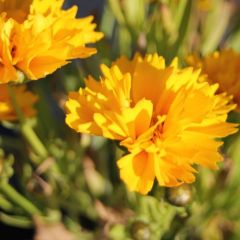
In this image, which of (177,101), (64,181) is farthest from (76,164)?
(177,101)

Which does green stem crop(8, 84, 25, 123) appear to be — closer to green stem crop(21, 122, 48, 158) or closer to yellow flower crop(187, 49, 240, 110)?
green stem crop(21, 122, 48, 158)

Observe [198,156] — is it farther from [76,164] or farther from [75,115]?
[76,164]

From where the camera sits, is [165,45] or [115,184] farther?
[115,184]

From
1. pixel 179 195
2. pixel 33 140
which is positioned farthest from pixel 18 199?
pixel 179 195

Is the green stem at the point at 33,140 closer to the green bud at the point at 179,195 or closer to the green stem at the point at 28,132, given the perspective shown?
the green stem at the point at 28,132

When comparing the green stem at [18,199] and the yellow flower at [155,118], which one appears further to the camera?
the green stem at [18,199]

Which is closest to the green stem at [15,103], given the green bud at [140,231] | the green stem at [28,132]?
the green stem at [28,132]

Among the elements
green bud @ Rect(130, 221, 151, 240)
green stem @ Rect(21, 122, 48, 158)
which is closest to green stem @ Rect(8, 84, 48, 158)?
green stem @ Rect(21, 122, 48, 158)
